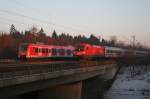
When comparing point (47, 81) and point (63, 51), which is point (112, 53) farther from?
point (47, 81)

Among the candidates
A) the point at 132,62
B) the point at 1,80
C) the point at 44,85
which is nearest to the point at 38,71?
the point at 44,85

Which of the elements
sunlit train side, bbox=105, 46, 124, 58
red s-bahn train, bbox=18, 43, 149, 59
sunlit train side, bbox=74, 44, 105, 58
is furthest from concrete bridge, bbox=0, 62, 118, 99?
sunlit train side, bbox=105, 46, 124, 58

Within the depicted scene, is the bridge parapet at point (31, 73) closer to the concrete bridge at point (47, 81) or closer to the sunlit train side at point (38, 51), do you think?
the concrete bridge at point (47, 81)

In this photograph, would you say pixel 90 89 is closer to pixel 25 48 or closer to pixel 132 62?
pixel 25 48

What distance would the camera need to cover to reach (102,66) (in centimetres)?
4612

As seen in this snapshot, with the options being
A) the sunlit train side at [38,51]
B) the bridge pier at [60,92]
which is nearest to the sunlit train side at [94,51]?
the sunlit train side at [38,51]

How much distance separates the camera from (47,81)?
24.1m

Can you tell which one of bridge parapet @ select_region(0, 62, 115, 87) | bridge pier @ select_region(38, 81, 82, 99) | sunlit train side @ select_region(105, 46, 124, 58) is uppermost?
sunlit train side @ select_region(105, 46, 124, 58)

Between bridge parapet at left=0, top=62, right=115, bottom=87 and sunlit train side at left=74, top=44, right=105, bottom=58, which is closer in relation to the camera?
bridge parapet at left=0, top=62, right=115, bottom=87

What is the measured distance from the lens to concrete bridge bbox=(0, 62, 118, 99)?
61.3 ft

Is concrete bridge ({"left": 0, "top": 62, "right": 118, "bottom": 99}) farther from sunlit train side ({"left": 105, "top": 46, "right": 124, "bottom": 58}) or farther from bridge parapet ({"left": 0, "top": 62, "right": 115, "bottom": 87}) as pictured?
sunlit train side ({"left": 105, "top": 46, "right": 124, "bottom": 58})

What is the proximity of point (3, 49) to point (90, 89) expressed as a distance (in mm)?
44346

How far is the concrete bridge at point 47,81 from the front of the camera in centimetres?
1867

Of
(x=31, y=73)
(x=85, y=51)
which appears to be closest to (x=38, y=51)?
(x=85, y=51)
